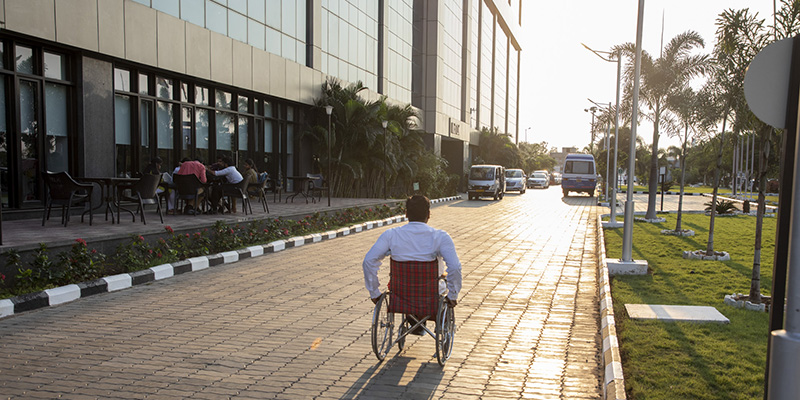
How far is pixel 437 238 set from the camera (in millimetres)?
4820

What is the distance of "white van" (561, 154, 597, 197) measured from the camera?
39281 millimetres

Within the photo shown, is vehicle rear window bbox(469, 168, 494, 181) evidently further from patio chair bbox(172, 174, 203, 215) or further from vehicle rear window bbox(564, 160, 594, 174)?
patio chair bbox(172, 174, 203, 215)

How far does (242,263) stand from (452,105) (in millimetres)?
37040

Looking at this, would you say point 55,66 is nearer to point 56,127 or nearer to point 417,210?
point 56,127

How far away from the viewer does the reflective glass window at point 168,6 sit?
15.7 m

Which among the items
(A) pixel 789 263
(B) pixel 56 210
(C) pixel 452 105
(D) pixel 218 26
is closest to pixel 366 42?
(D) pixel 218 26

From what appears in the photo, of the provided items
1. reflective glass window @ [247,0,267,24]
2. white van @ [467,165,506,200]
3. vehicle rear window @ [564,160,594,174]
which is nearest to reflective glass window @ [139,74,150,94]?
reflective glass window @ [247,0,267,24]

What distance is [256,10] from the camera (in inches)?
810

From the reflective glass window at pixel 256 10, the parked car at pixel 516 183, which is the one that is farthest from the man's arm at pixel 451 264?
the parked car at pixel 516 183

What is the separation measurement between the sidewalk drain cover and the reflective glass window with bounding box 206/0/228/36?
50.1 ft

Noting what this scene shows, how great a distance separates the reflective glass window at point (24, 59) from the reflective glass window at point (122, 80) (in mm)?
2458

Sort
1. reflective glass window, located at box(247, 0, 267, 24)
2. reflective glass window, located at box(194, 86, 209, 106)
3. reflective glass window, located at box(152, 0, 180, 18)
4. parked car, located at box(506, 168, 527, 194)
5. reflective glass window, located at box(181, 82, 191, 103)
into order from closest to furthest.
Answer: reflective glass window, located at box(152, 0, 180, 18), reflective glass window, located at box(181, 82, 191, 103), reflective glass window, located at box(194, 86, 209, 106), reflective glass window, located at box(247, 0, 267, 24), parked car, located at box(506, 168, 527, 194)

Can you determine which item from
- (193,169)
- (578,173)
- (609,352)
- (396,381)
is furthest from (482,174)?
(396,381)

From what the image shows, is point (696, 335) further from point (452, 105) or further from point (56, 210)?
point (452, 105)
